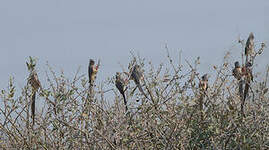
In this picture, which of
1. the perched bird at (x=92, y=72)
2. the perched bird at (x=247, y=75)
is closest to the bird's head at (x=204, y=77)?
the perched bird at (x=247, y=75)

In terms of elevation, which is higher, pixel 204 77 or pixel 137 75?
pixel 137 75

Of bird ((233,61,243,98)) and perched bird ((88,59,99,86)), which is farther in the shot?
perched bird ((88,59,99,86))

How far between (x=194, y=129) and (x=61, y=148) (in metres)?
1.69

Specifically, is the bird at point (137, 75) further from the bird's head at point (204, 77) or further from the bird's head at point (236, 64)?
the bird's head at point (236, 64)

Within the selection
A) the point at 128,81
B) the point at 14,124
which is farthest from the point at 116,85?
the point at 14,124

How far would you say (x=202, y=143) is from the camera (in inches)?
276

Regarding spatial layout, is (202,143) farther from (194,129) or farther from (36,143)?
(36,143)

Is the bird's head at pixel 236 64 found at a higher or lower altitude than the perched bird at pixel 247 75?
higher

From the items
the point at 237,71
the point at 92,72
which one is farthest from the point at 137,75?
the point at 237,71

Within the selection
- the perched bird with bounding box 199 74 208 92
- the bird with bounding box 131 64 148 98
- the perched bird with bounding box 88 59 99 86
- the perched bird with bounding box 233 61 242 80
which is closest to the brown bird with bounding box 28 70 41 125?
the perched bird with bounding box 88 59 99 86

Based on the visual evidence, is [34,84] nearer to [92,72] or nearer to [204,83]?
[92,72]

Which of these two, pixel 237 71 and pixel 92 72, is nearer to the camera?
pixel 237 71

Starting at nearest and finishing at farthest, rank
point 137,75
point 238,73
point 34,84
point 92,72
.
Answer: point 34,84
point 238,73
point 137,75
point 92,72

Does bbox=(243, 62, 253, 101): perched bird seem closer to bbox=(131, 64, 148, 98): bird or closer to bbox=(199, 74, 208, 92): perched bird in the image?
bbox=(199, 74, 208, 92): perched bird
